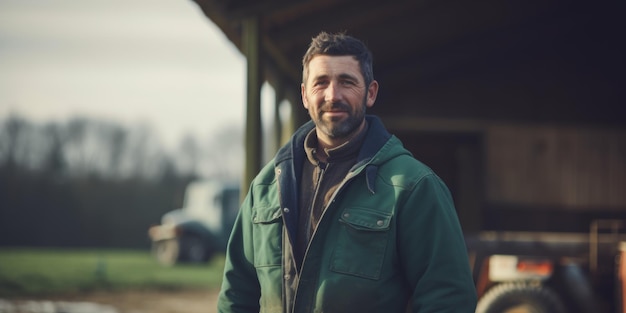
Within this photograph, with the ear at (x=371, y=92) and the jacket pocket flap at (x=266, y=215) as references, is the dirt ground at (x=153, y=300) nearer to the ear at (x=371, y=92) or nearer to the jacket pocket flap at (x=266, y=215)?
the jacket pocket flap at (x=266, y=215)

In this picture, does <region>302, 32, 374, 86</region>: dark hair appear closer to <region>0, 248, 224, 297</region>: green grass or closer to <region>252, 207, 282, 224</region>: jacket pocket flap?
<region>252, 207, 282, 224</region>: jacket pocket flap

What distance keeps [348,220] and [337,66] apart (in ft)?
1.72

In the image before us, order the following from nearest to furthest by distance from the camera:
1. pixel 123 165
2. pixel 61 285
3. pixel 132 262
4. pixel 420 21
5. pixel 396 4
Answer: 1. pixel 396 4
2. pixel 420 21
3. pixel 61 285
4. pixel 132 262
5. pixel 123 165

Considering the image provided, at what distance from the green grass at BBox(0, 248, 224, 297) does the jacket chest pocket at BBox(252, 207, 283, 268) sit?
11.0 meters

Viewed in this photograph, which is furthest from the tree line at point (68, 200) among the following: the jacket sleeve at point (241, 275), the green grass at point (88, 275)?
the jacket sleeve at point (241, 275)

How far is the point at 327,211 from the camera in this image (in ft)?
8.26

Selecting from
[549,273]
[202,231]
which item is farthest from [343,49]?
[202,231]

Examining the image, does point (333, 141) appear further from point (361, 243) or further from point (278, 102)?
point (278, 102)

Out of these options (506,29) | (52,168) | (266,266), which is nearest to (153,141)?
(52,168)

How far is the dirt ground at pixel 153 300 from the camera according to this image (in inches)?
452

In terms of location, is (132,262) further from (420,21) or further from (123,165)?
(123,165)

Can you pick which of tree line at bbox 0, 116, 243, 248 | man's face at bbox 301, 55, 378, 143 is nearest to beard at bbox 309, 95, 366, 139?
man's face at bbox 301, 55, 378, 143

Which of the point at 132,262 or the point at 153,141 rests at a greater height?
the point at 153,141

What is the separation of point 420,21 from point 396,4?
118 centimetres
